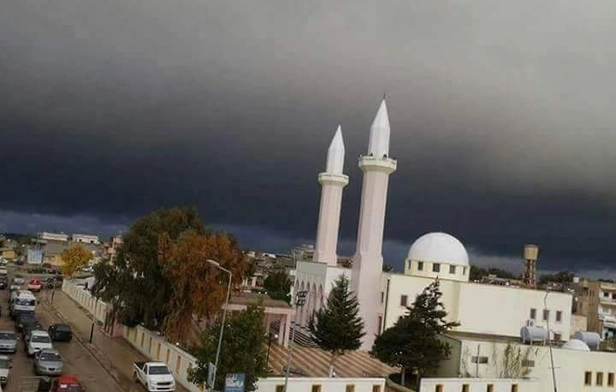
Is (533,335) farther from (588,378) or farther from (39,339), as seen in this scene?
(39,339)

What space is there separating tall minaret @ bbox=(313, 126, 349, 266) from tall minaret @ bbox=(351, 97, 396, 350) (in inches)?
270

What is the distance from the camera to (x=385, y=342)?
120ft

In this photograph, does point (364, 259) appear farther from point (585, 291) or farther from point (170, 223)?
point (585, 291)

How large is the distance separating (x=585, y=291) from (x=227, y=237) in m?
78.7

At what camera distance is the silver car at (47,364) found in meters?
28.7

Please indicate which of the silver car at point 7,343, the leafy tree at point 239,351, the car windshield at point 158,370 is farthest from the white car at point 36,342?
the leafy tree at point 239,351

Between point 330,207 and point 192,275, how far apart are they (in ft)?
94.4

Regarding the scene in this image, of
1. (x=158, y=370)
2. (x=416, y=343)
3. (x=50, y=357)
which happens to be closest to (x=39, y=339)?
(x=50, y=357)

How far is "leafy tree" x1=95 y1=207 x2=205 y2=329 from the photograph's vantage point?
120ft

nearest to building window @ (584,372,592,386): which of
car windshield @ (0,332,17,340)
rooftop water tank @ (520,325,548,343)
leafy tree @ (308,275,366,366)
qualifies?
rooftop water tank @ (520,325,548,343)

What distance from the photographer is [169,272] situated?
110 feet

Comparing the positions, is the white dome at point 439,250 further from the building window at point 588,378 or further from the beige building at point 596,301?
the beige building at point 596,301

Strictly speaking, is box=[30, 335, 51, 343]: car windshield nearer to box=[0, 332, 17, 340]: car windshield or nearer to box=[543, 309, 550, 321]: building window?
box=[0, 332, 17, 340]: car windshield

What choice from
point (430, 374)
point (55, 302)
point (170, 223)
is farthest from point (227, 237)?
point (55, 302)
